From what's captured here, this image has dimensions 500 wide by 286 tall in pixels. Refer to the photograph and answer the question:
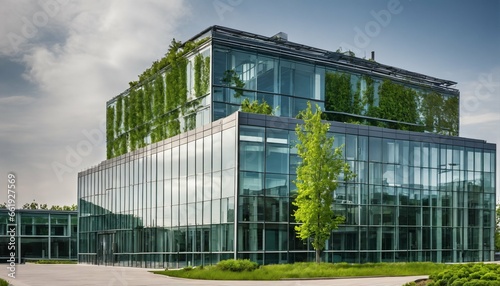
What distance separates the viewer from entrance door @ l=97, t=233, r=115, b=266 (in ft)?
200

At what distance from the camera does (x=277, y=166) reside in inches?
1634

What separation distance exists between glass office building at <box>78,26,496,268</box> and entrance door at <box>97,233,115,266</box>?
214 mm

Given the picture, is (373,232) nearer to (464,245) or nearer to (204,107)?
(464,245)

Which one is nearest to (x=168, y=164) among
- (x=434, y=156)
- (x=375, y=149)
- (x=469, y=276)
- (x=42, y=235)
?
(x=375, y=149)

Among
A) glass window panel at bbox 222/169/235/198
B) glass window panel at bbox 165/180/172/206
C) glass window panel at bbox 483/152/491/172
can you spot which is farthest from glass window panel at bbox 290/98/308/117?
glass window panel at bbox 483/152/491/172

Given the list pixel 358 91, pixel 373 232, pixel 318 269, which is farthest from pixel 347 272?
pixel 358 91

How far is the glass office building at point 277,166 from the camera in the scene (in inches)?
1618

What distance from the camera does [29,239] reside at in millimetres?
76625

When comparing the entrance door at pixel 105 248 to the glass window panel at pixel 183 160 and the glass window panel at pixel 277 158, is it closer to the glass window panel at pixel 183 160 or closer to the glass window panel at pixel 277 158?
→ the glass window panel at pixel 183 160

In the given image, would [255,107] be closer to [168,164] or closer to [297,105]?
[297,105]

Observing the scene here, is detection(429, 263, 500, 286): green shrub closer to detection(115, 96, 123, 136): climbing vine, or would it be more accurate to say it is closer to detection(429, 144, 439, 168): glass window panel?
detection(429, 144, 439, 168): glass window panel

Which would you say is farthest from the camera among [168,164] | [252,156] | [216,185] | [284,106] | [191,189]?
[284,106]

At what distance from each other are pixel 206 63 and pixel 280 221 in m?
15.9

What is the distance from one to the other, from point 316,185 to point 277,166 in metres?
3.99
